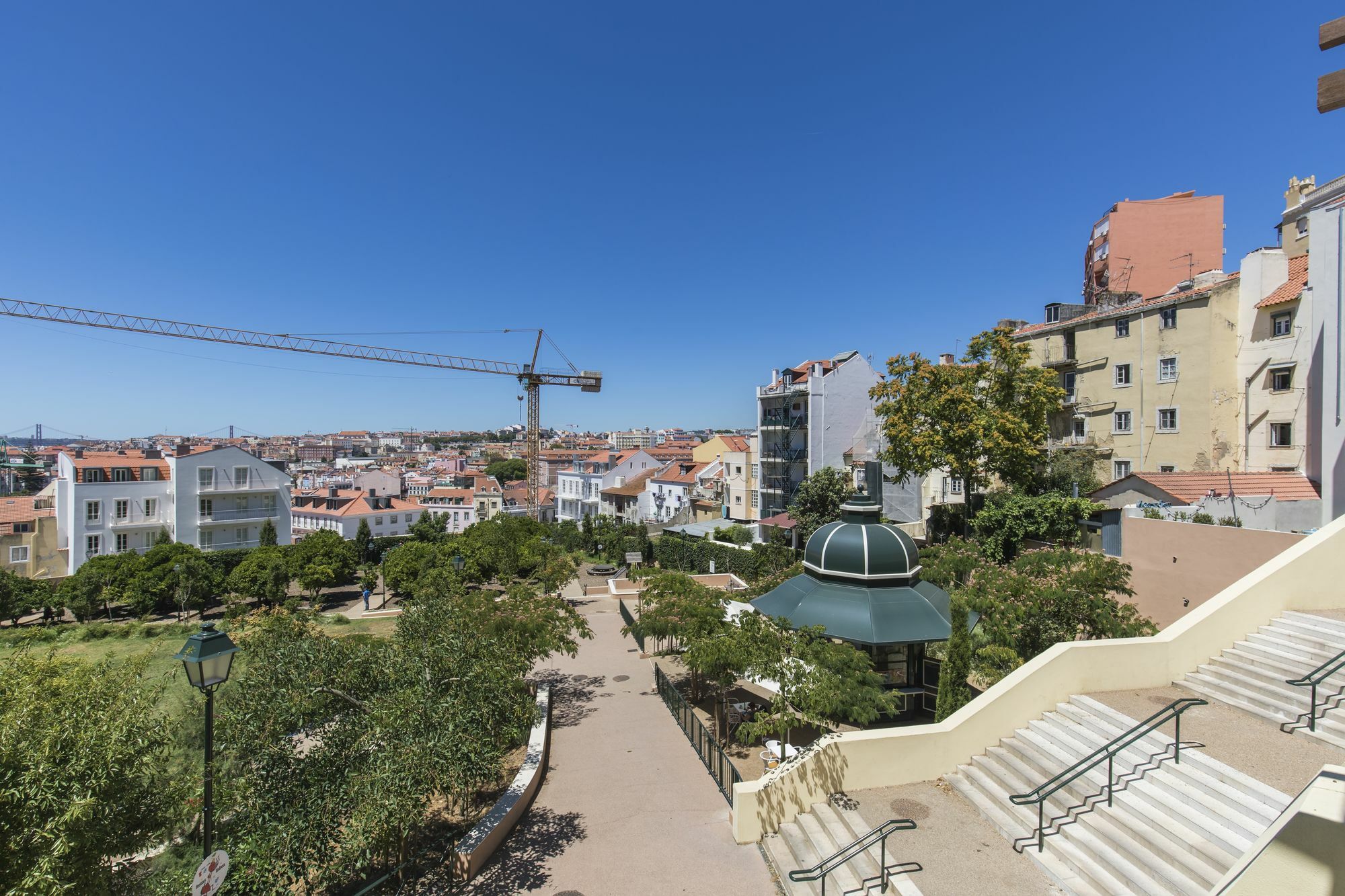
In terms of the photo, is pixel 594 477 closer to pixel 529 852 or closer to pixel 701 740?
pixel 701 740

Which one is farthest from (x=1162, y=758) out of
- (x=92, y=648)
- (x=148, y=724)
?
(x=92, y=648)

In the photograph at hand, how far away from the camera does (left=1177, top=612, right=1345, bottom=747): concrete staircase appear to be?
31.6 feet

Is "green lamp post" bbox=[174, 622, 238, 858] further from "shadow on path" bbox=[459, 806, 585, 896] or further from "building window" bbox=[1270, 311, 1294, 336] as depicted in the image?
"building window" bbox=[1270, 311, 1294, 336]

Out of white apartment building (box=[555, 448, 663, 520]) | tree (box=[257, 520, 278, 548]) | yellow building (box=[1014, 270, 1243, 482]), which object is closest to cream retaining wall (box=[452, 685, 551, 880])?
yellow building (box=[1014, 270, 1243, 482])

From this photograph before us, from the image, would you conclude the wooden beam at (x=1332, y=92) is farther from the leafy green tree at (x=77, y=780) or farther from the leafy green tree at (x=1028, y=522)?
the leafy green tree at (x=1028, y=522)

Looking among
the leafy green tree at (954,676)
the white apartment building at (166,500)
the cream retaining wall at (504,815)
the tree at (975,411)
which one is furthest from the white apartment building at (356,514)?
the leafy green tree at (954,676)

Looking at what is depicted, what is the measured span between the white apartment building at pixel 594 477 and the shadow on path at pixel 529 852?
198ft

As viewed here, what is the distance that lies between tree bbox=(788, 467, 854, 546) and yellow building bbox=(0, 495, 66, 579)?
57336mm

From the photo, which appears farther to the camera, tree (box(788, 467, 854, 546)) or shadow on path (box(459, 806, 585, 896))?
tree (box(788, 467, 854, 546))

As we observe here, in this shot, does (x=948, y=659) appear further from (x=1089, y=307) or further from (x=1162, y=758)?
(x=1089, y=307)

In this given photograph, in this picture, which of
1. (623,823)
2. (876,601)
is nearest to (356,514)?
(623,823)

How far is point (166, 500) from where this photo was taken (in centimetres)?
5238

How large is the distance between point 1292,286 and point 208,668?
3676cm

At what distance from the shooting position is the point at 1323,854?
17.3 feet
